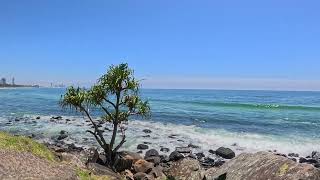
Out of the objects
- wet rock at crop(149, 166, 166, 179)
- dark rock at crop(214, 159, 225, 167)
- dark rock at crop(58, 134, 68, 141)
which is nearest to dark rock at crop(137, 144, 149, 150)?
dark rock at crop(214, 159, 225, 167)

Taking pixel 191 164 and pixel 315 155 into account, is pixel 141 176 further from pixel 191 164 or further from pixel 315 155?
pixel 315 155

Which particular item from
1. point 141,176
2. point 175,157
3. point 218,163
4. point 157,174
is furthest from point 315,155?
point 141,176

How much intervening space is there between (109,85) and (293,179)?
49.2 ft

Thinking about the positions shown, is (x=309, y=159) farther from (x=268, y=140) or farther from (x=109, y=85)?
(x=109, y=85)

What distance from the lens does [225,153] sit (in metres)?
36.9

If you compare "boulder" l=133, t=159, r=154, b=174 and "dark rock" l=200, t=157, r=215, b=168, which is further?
"dark rock" l=200, t=157, r=215, b=168

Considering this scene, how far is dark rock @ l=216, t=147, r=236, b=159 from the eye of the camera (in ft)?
120

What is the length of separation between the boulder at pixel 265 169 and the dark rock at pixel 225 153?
752 inches

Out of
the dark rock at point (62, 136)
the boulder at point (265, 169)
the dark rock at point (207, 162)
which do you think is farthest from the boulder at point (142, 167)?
the dark rock at point (62, 136)

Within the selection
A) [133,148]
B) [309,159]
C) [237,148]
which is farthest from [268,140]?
[133,148]

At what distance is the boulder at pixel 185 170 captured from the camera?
23.3 metres

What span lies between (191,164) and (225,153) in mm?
13069

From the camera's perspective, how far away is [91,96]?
28.1 meters

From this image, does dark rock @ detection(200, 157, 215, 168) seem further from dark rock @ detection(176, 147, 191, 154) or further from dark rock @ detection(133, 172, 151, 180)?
dark rock @ detection(133, 172, 151, 180)
